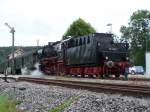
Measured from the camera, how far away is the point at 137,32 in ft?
355

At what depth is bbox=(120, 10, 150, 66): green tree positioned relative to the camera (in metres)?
104

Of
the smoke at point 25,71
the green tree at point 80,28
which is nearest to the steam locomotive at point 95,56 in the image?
the smoke at point 25,71

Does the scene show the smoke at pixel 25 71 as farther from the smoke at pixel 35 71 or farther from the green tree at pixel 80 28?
the green tree at pixel 80 28

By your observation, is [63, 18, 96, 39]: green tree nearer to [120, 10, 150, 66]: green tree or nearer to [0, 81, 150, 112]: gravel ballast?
[120, 10, 150, 66]: green tree

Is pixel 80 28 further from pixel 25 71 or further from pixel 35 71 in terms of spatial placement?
pixel 35 71

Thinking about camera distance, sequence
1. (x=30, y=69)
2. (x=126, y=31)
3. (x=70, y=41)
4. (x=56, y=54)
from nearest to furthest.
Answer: (x=70, y=41)
(x=56, y=54)
(x=30, y=69)
(x=126, y=31)

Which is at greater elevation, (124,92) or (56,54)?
(56,54)

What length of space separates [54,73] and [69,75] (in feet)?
18.4

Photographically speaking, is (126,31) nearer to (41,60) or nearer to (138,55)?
(138,55)

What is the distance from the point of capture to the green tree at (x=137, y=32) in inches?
4077

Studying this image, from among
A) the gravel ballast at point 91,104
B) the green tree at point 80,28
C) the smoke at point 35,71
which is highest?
the green tree at point 80,28

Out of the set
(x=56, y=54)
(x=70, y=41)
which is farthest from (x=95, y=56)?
(x=56, y=54)

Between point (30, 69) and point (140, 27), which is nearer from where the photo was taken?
point (30, 69)

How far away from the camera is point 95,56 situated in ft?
98.2
